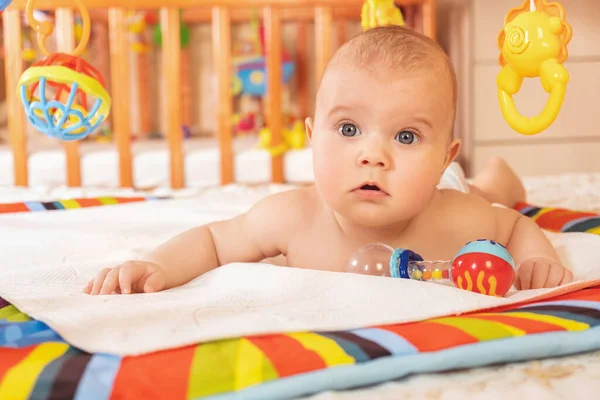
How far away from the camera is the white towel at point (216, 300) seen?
0.53m

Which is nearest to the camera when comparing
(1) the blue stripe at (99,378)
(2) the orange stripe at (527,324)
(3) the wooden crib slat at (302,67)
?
(1) the blue stripe at (99,378)

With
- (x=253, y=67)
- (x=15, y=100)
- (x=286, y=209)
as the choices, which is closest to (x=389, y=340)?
(x=286, y=209)

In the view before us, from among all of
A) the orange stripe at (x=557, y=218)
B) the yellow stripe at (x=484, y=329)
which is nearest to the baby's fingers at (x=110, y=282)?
the yellow stripe at (x=484, y=329)

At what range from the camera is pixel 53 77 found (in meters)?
0.84

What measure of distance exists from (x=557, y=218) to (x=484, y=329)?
645mm

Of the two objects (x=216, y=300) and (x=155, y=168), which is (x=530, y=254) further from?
(x=155, y=168)

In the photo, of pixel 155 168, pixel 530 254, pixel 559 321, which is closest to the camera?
pixel 559 321

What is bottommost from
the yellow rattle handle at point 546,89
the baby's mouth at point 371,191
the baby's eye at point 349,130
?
the baby's mouth at point 371,191

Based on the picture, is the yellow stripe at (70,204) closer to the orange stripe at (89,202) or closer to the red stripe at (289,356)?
the orange stripe at (89,202)

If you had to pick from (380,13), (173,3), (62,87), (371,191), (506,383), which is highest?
(173,3)

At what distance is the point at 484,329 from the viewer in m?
0.53

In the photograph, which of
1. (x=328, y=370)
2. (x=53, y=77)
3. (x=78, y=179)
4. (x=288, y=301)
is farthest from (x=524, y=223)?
(x=78, y=179)

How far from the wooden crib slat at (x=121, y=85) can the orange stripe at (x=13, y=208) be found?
1127 mm

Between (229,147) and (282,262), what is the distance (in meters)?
1.51
